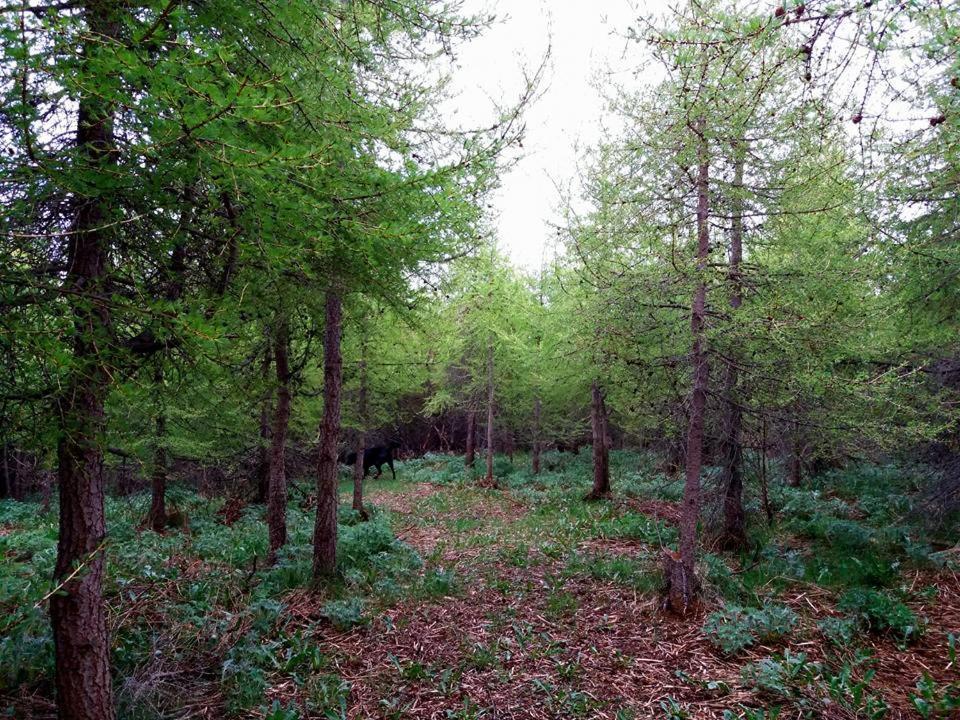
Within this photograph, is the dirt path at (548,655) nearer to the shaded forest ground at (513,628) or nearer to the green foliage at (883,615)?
the shaded forest ground at (513,628)

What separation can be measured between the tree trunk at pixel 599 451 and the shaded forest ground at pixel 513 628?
4.57 metres

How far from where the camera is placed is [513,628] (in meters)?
6.21

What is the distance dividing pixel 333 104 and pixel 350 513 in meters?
11.0

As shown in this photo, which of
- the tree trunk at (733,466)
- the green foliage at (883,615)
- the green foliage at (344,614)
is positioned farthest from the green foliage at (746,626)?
the green foliage at (344,614)

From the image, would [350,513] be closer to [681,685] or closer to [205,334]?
[681,685]

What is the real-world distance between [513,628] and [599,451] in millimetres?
9265

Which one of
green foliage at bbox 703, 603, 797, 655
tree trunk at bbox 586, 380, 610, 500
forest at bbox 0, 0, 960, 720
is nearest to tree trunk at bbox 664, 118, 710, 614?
forest at bbox 0, 0, 960, 720

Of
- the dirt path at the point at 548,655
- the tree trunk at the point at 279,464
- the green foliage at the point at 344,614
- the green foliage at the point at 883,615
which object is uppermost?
the tree trunk at the point at 279,464

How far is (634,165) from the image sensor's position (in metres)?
6.67

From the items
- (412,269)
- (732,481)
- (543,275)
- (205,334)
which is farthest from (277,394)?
(543,275)

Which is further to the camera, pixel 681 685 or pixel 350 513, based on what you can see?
pixel 350 513

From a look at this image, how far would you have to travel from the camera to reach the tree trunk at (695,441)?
6.55 m

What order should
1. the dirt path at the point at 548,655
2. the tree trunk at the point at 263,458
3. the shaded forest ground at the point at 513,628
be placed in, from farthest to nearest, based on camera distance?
1. the tree trunk at the point at 263,458
2. the dirt path at the point at 548,655
3. the shaded forest ground at the point at 513,628

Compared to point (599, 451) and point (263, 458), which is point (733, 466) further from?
point (263, 458)
